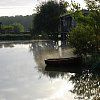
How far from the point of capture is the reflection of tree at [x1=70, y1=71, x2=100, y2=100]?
→ 69.2ft

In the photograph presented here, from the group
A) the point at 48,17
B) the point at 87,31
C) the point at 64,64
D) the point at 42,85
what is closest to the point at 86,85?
the point at 42,85

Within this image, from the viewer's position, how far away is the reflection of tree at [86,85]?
69.2ft

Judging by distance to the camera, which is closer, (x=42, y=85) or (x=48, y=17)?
(x=42, y=85)

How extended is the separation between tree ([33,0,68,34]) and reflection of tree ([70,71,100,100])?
6418cm

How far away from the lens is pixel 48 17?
9469 centimetres

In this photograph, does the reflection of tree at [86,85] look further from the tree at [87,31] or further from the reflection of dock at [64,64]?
the tree at [87,31]

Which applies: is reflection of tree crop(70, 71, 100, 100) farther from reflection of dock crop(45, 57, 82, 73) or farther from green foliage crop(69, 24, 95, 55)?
green foliage crop(69, 24, 95, 55)

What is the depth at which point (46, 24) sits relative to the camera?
9481 centimetres

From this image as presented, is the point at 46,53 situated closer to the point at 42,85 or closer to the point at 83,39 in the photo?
the point at 83,39

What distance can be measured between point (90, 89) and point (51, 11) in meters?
72.8

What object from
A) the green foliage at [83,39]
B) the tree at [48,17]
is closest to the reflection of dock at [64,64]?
the green foliage at [83,39]

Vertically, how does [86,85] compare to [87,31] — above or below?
below

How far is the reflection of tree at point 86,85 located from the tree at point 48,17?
64.2 metres

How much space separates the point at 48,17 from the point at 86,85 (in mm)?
70485
